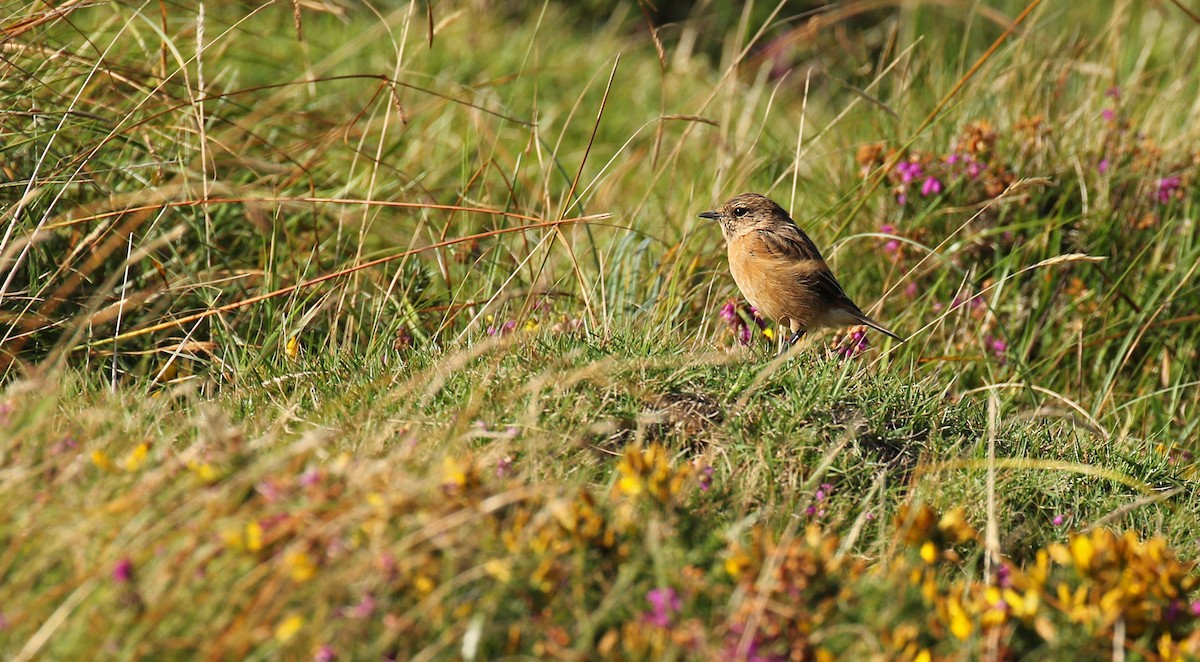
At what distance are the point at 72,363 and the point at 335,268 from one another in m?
1.07

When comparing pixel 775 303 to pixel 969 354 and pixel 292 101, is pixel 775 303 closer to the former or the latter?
pixel 969 354

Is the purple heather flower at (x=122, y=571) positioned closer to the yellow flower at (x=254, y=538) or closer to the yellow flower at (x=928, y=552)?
the yellow flower at (x=254, y=538)

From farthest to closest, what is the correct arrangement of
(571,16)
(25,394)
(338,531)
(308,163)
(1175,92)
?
1. (571,16)
2. (1175,92)
3. (308,163)
4. (25,394)
5. (338,531)

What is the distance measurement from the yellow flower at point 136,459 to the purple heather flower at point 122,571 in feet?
1.21

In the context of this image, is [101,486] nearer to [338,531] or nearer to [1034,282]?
[338,531]

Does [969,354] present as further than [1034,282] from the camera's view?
No

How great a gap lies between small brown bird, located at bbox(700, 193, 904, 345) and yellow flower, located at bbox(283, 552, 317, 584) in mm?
2590

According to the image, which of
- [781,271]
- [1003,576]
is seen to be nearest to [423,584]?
[1003,576]

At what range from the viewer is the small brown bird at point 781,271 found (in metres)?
4.98

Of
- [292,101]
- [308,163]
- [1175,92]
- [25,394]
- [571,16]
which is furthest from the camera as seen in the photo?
[571,16]

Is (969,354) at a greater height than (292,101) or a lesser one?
lesser

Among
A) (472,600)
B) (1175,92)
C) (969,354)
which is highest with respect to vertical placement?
(1175,92)

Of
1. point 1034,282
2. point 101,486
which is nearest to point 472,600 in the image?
point 101,486

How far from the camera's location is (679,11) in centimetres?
1105
